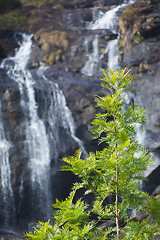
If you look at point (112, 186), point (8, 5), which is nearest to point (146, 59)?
point (112, 186)

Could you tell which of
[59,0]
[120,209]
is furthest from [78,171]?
[59,0]

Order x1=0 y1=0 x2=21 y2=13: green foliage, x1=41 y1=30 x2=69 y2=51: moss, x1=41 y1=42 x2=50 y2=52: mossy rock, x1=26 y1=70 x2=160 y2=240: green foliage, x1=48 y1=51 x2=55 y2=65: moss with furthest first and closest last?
x1=0 y1=0 x2=21 y2=13: green foliage, x1=41 y1=42 x2=50 y2=52: mossy rock, x1=41 y1=30 x2=69 y2=51: moss, x1=48 y1=51 x2=55 y2=65: moss, x1=26 y1=70 x2=160 y2=240: green foliage

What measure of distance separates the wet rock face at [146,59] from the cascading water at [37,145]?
3307 millimetres

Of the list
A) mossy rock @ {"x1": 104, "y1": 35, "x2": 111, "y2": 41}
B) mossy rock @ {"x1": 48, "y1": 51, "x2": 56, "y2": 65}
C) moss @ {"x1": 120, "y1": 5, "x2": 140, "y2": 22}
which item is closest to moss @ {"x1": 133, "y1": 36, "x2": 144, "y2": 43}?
moss @ {"x1": 120, "y1": 5, "x2": 140, "y2": 22}

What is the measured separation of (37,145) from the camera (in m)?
9.73

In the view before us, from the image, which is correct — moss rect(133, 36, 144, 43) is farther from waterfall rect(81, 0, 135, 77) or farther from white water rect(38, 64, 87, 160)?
white water rect(38, 64, 87, 160)

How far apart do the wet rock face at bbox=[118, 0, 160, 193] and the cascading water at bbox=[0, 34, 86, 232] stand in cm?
331

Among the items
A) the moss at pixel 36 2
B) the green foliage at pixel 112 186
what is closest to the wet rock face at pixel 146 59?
the green foliage at pixel 112 186

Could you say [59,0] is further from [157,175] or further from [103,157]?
[103,157]

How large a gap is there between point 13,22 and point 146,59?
39.9ft

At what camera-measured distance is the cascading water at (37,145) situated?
909 cm

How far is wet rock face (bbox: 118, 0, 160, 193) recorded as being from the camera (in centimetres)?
934

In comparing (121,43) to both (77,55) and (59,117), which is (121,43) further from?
(59,117)

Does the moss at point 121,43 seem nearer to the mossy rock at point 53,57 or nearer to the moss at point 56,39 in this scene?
the moss at point 56,39
